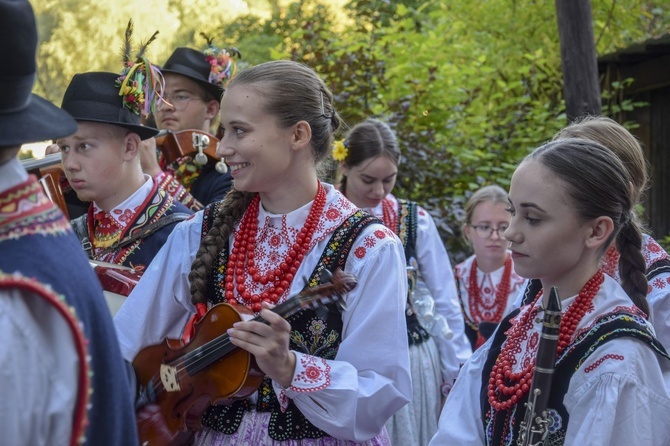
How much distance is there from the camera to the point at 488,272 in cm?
566

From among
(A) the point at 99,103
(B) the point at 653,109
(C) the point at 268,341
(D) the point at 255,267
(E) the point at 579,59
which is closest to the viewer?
(C) the point at 268,341

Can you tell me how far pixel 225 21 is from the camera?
1864 centimetres

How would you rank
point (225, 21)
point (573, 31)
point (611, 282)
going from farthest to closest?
point (225, 21) < point (573, 31) < point (611, 282)

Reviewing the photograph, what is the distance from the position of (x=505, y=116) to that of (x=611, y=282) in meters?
6.33

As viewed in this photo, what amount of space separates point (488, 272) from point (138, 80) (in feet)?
9.61

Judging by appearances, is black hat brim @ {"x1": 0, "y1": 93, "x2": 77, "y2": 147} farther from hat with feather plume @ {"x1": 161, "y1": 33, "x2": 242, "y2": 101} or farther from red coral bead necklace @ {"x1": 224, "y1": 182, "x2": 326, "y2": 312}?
hat with feather plume @ {"x1": 161, "y1": 33, "x2": 242, "y2": 101}

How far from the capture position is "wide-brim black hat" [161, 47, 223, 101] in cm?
486

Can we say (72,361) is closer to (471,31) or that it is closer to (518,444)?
(518,444)

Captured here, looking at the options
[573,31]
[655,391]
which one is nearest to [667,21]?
[573,31]

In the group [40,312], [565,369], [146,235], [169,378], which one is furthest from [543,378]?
[146,235]

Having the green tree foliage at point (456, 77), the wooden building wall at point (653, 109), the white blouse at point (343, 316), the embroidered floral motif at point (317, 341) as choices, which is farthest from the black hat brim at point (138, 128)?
the wooden building wall at point (653, 109)

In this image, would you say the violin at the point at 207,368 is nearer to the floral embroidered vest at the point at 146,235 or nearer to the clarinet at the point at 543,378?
the clarinet at the point at 543,378

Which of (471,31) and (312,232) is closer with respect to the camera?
(312,232)

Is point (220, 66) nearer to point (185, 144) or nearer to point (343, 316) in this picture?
point (185, 144)
